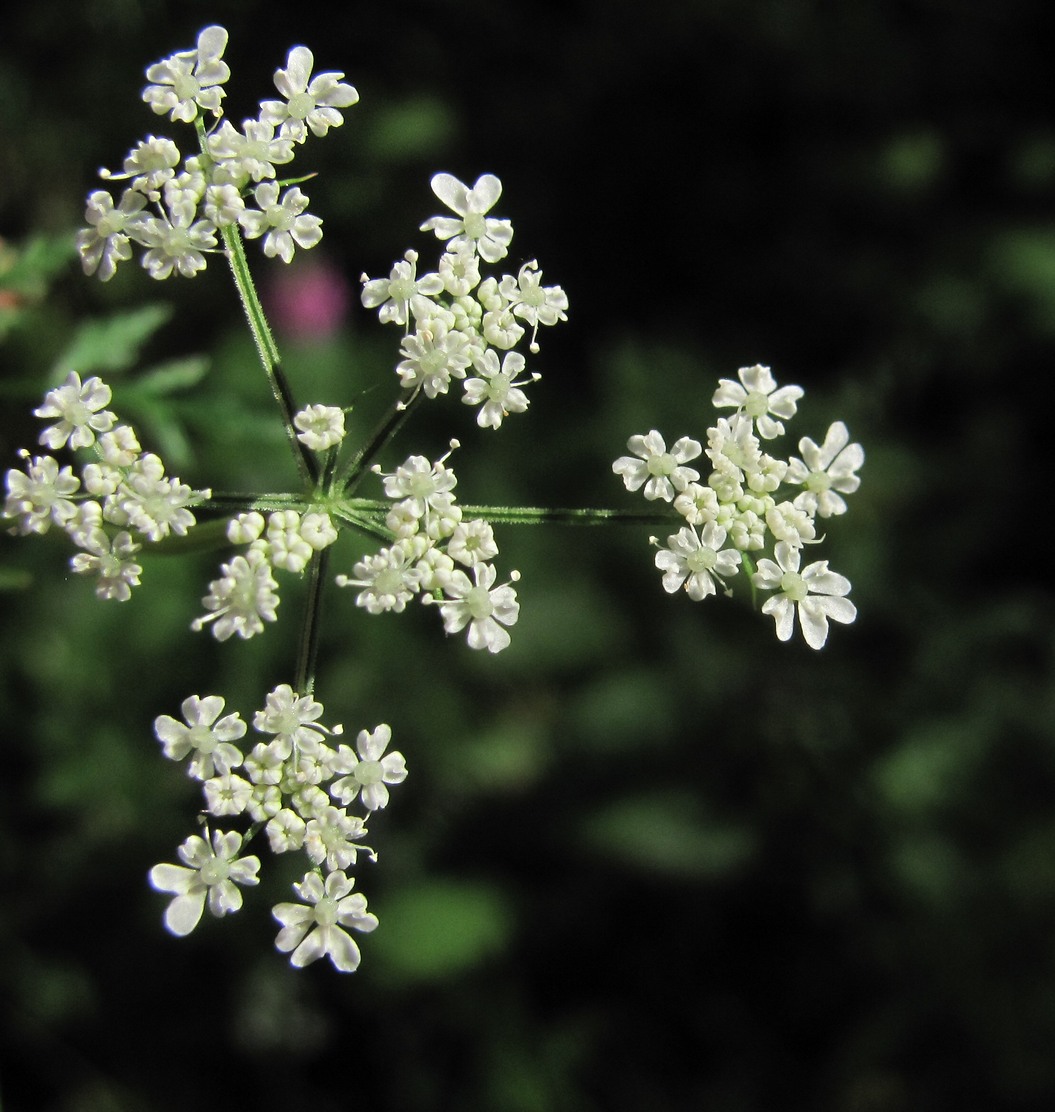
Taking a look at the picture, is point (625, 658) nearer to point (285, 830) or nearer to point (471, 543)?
point (471, 543)

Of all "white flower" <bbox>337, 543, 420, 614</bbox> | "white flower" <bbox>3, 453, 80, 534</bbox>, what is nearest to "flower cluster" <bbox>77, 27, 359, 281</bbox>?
"white flower" <bbox>3, 453, 80, 534</bbox>

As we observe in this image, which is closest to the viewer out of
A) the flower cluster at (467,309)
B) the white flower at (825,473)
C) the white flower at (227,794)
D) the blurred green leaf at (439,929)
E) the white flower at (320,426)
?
the white flower at (227,794)

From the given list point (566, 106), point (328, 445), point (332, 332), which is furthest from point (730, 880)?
point (566, 106)

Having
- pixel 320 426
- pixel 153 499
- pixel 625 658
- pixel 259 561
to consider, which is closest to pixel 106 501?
pixel 153 499

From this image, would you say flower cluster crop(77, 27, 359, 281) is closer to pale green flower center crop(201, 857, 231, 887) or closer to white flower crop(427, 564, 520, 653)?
white flower crop(427, 564, 520, 653)

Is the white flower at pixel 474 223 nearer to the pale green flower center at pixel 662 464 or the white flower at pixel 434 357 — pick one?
the white flower at pixel 434 357

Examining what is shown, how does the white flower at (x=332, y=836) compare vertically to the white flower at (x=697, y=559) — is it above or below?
below

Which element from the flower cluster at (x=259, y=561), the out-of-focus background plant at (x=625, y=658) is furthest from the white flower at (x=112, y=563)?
the out-of-focus background plant at (x=625, y=658)
